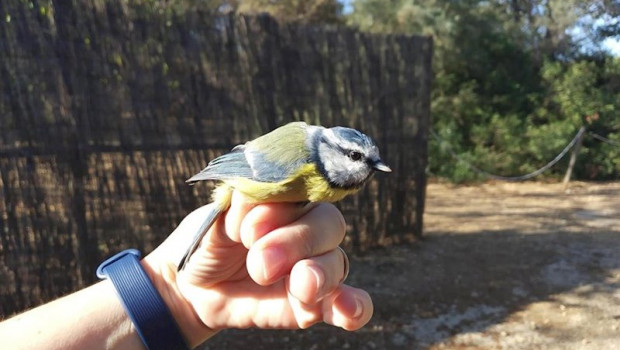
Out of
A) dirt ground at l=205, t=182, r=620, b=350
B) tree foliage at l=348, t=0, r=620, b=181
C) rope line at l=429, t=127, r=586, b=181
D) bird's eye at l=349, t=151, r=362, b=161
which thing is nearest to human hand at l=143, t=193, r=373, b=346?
bird's eye at l=349, t=151, r=362, b=161

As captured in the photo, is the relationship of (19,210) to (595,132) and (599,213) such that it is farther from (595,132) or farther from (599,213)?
(595,132)

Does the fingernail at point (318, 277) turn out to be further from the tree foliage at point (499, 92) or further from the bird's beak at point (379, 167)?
the tree foliage at point (499, 92)

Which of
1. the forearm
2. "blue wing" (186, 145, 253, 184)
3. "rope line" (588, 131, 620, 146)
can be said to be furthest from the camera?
"rope line" (588, 131, 620, 146)

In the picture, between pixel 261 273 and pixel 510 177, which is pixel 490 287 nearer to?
pixel 261 273

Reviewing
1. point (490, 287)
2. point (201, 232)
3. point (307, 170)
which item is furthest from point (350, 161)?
point (490, 287)

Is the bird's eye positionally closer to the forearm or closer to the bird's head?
the bird's head

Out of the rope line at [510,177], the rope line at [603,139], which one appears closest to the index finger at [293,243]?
the rope line at [510,177]

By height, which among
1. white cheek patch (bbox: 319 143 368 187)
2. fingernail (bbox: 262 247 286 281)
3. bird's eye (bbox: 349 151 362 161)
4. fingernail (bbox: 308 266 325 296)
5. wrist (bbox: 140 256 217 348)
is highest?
bird's eye (bbox: 349 151 362 161)
